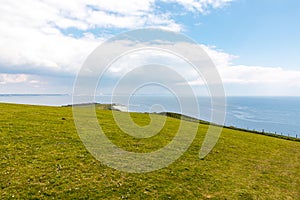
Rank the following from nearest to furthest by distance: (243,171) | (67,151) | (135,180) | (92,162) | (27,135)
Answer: (135,180) → (92,162) → (67,151) → (243,171) → (27,135)

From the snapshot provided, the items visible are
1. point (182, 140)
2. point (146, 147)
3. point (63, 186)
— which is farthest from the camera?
point (182, 140)

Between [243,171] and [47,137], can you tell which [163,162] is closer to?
[243,171]

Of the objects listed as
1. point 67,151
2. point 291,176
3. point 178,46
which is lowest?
point 291,176

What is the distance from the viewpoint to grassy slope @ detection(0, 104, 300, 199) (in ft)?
47.6

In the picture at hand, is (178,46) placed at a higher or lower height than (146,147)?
higher

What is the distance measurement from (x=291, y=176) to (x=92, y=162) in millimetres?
18964

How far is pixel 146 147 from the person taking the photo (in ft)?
82.2

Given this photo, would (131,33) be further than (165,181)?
Yes

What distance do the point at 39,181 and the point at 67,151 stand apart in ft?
19.4

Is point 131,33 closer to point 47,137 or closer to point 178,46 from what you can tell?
point 178,46

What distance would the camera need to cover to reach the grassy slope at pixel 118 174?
47.6ft

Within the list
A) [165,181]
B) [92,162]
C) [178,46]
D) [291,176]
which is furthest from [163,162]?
[291,176]

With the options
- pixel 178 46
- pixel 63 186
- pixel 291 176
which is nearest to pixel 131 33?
pixel 178 46

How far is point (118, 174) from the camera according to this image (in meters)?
17.3
